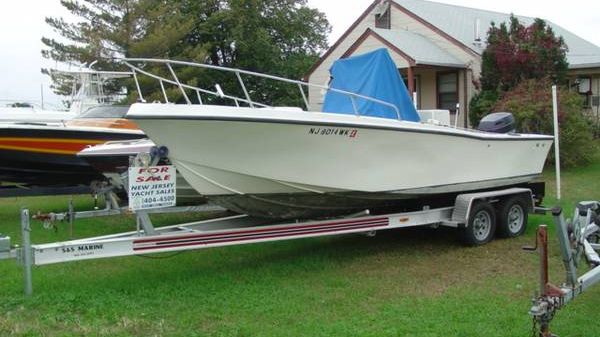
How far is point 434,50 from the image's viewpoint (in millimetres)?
20203

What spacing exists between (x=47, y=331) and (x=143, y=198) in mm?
1359

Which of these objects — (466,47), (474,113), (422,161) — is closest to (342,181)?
(422,161)

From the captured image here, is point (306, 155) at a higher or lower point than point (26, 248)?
higher

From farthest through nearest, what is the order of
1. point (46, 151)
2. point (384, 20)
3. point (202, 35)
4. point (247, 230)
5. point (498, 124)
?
1. point (202, 35)
2. point (384, 20)
3. point (46, 151)
4. point (498, 124)
5. point (247, 230)

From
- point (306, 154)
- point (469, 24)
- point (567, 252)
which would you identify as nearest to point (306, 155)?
point (306, 154)

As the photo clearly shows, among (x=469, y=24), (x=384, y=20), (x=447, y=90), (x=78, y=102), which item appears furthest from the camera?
(x=384, y=20)

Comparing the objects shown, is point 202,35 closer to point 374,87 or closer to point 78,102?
point 78,102

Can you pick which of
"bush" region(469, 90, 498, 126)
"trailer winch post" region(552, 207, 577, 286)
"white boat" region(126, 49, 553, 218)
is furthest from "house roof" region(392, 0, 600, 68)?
"trailer winch post" region(552, 207, 577, 286)

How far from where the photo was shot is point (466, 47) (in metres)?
19.9

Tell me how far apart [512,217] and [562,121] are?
7451mm

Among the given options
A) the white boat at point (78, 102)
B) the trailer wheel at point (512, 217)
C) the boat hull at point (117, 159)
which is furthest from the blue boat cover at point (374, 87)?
the white boat at point (78, 102)

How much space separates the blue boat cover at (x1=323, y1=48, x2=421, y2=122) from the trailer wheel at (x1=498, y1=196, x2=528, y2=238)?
1.55 metres

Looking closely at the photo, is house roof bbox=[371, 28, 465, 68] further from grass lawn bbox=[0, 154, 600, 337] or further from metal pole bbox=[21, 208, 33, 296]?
metal pole bbox=[21, 208, 33, 296]

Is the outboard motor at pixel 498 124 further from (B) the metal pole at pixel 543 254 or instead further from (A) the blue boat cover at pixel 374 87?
(B) the metal pole at pixel 543 254
